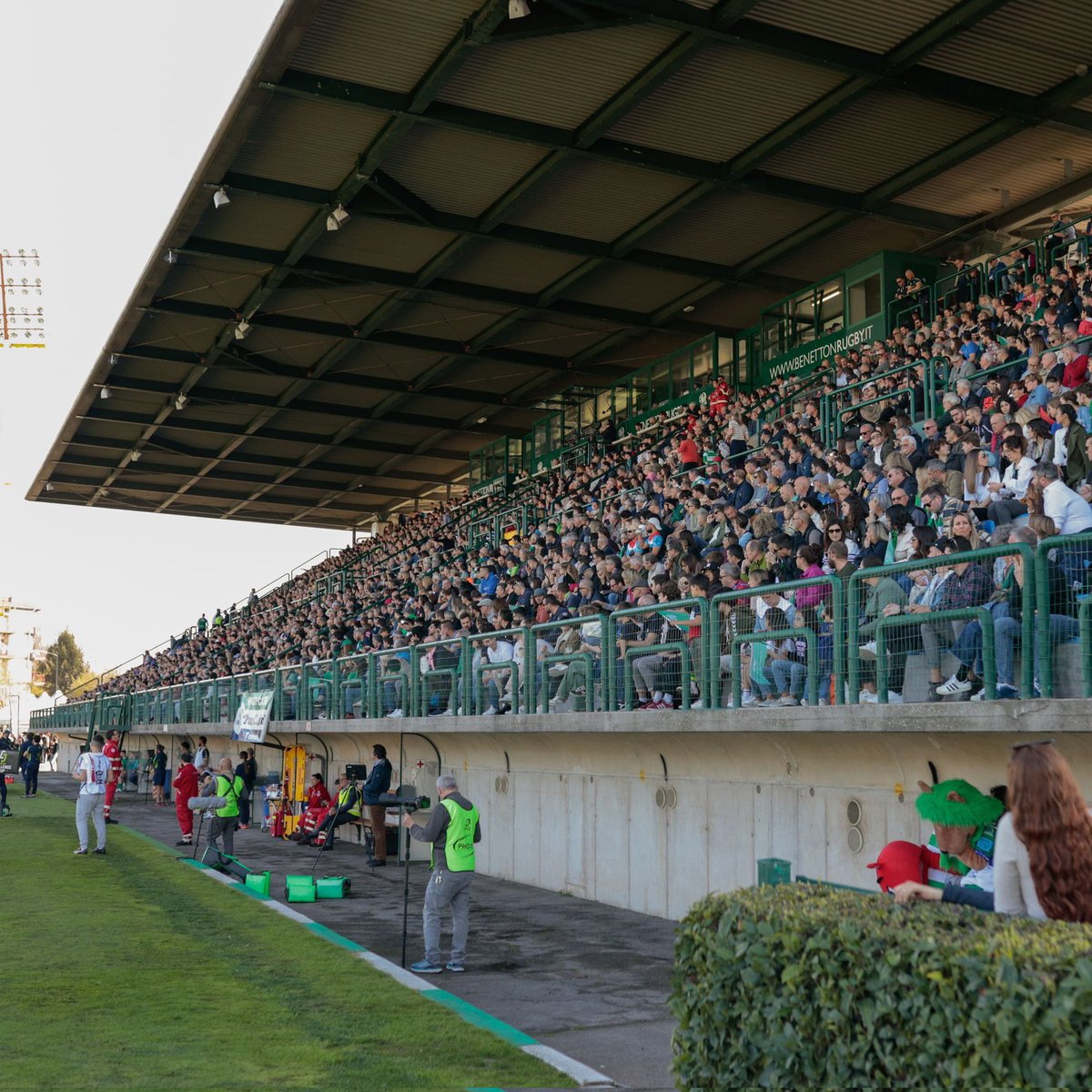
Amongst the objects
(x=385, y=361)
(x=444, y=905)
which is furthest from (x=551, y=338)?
(x=444, y=905)

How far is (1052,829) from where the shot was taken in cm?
467

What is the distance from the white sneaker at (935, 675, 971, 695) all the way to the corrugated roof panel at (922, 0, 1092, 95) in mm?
13362

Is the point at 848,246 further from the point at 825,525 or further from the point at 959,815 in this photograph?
the point at 959,815

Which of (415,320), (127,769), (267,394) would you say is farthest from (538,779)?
(127,769)

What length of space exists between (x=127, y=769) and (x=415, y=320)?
77.6ft

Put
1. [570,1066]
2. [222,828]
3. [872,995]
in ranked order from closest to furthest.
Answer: [872,995]
[570,1066]
[222,828]

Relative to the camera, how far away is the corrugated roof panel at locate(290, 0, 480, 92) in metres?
19.3

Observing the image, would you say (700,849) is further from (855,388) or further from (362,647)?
(362,647)

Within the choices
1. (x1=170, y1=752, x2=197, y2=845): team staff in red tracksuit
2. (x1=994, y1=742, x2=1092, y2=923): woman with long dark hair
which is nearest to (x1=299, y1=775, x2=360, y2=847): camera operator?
(x1=170, y1=752, x2=197, y2=845): team staff in red tracksuit

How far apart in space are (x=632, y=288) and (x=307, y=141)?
10.2 m

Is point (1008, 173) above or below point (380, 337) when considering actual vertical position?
above

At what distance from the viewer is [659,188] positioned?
83.9 ft

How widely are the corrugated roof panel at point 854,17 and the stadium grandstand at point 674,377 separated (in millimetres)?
92

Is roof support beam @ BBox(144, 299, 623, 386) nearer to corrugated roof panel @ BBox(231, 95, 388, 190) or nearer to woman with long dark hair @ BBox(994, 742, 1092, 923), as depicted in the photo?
corrugated roof panel @ BBox(231, 95, 388, 190)
